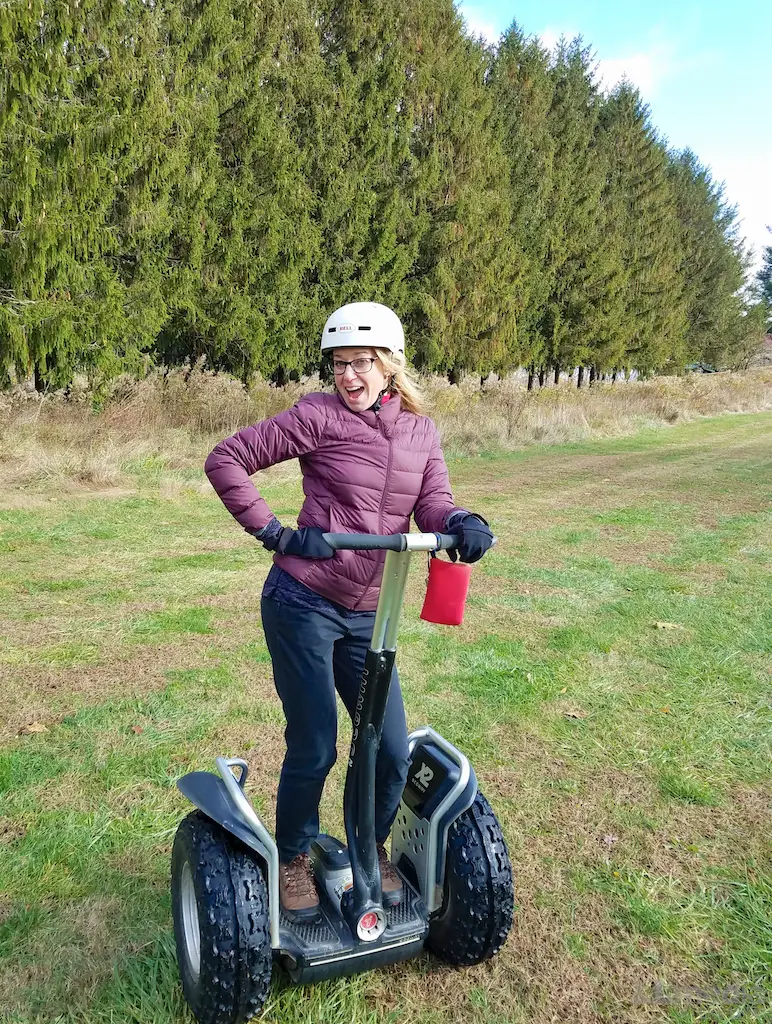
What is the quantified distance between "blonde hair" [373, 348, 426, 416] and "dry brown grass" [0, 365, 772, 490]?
8265 millimetres

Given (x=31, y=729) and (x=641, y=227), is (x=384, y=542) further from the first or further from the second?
(x=641, y=227)

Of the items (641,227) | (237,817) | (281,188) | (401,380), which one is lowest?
(237,817)

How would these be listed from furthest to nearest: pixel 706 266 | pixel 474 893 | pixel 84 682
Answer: pixel 706 266, pixel 84 682, pixel 474 893

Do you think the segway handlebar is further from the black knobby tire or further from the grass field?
the grass field

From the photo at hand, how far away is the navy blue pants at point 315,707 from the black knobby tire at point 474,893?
25cm

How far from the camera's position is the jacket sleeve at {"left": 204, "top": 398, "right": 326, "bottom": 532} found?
7.41ft

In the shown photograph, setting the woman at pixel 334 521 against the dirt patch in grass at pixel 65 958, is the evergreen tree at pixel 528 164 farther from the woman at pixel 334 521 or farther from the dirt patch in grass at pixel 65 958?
the dirt patch in grass at pixel 65 958

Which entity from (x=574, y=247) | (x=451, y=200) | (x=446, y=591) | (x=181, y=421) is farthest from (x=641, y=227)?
(x=446, y=591)

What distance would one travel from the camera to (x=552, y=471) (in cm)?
1362

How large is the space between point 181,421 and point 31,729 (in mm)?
9626

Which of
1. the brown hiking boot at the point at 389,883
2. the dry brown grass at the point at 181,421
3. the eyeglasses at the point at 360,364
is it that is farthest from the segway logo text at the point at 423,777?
the dry brown grass at the point at 181,421

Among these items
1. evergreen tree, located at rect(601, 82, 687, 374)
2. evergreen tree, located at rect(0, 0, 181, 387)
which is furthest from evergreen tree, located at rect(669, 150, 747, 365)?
evergreen tree, located at rect(0, 0, 181, 387)

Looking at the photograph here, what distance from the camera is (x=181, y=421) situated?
1302 cm

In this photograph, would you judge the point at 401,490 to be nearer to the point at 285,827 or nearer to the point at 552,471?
the point at 285,827
